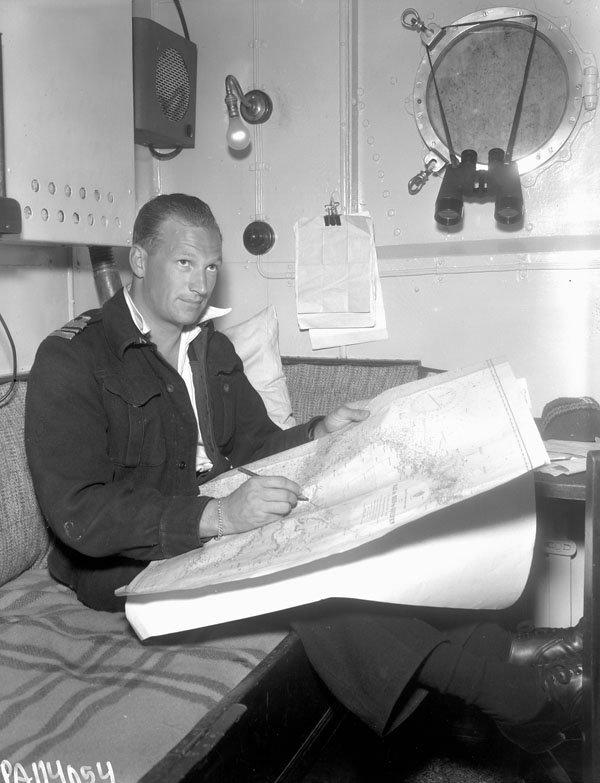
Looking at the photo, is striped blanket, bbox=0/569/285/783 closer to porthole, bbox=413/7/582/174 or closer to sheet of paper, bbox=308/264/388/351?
sheet of paper, bbox=308/264/388/351

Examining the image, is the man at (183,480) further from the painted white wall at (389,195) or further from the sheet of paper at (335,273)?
the painted white wall at (389,195)

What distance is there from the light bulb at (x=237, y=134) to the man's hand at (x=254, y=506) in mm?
1609

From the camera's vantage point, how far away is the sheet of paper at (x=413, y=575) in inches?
48.1

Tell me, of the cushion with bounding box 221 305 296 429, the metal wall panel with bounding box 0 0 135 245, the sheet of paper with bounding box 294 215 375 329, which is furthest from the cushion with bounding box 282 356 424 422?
the metal wall panel with bounding box 0 0 135 245

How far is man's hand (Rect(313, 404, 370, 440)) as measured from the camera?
1.62m

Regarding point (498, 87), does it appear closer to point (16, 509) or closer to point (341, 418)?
point (341, 418)

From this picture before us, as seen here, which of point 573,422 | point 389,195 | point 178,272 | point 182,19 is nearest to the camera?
point 178,272

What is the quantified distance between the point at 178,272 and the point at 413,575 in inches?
35.0

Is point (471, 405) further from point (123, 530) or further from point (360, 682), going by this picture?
point (123, 530)

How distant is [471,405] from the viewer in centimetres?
120

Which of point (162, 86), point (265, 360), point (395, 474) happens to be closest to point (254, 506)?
point (395, 474)

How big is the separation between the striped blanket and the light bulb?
5.40 feet

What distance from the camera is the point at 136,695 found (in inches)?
46.2

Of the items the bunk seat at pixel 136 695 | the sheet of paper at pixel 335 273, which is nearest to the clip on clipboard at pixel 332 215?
the sheet of paper at pixel 335 273
